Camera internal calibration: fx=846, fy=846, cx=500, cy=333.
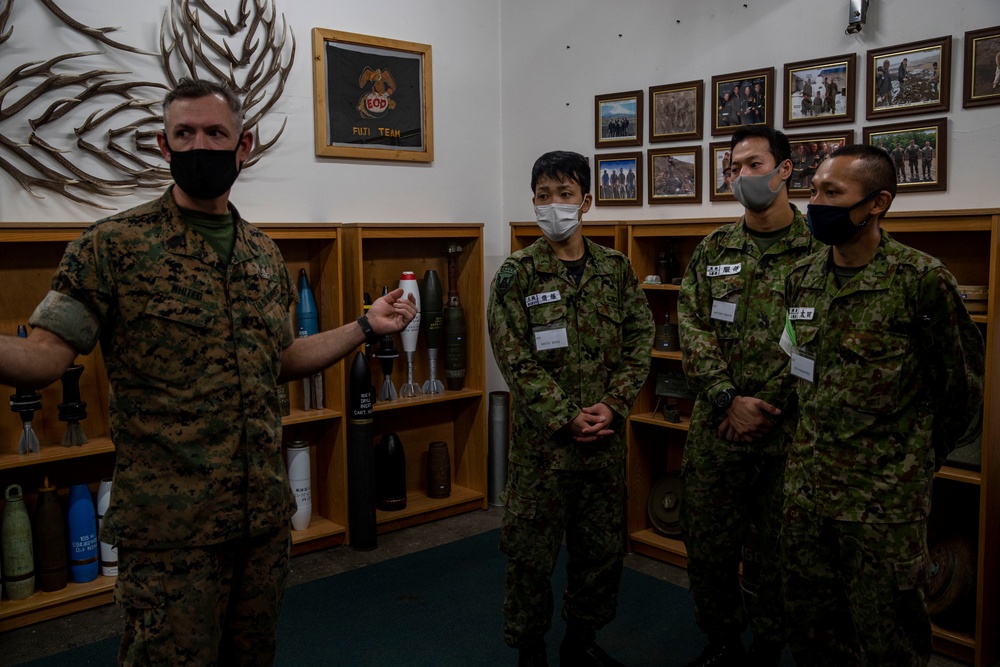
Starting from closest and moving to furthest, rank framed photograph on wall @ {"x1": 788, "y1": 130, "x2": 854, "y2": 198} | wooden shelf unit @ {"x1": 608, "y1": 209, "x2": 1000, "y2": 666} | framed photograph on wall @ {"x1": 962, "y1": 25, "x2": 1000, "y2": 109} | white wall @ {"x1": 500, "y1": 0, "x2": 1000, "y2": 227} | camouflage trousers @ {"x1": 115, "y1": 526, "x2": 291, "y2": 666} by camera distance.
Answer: camouflage trousers @ {"x1": 115, "y1": 526, "x2": 291, "y2": 666}
wooden shelf unit @ {"x1": 608, "y1": 209, "x2": 1000, "y2": 666}
framed photograph on wall @ {"x1": 962, "y1": 25, "x2": 1000, "y2": 109}
white wall @ {"x1": 500, "y1": 0, "x2": 1000, "y2": 227}
framed photograph on wall @ {"x1": 788, "y1": 130, "x2": 854, "y2": 198}

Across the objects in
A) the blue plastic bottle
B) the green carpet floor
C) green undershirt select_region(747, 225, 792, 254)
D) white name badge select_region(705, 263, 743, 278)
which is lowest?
the green carpet floor

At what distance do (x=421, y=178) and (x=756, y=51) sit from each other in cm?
200

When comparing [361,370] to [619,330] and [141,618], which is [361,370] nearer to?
[619,330]

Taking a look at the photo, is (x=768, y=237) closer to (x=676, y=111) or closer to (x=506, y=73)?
(x=676, y=111)

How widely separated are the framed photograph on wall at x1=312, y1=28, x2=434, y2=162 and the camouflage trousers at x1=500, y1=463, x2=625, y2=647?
2478mm

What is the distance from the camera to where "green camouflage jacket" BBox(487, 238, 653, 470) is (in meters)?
2.86

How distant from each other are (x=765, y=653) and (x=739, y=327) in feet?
3.75

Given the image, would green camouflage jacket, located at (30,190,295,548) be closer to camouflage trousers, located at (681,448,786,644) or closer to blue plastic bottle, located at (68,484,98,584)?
camouflage trousers, located at (681,448,786,644)

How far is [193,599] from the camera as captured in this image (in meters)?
1.95

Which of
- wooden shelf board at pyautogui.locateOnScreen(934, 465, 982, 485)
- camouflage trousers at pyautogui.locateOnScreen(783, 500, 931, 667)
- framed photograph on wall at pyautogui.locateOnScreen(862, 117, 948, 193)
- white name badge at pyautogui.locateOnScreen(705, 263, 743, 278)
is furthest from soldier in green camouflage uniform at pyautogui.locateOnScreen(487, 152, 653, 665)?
framed photograph on wall at pyautogui.locateOnScreen(862, 117, 948, 193)

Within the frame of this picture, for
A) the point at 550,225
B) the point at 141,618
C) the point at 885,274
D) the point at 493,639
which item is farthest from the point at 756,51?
the point at 141,618

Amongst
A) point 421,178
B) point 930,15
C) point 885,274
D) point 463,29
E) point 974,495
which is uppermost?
point 463,29

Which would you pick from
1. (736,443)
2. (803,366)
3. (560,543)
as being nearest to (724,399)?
(736,443)

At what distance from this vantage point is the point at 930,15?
11.2 feet
